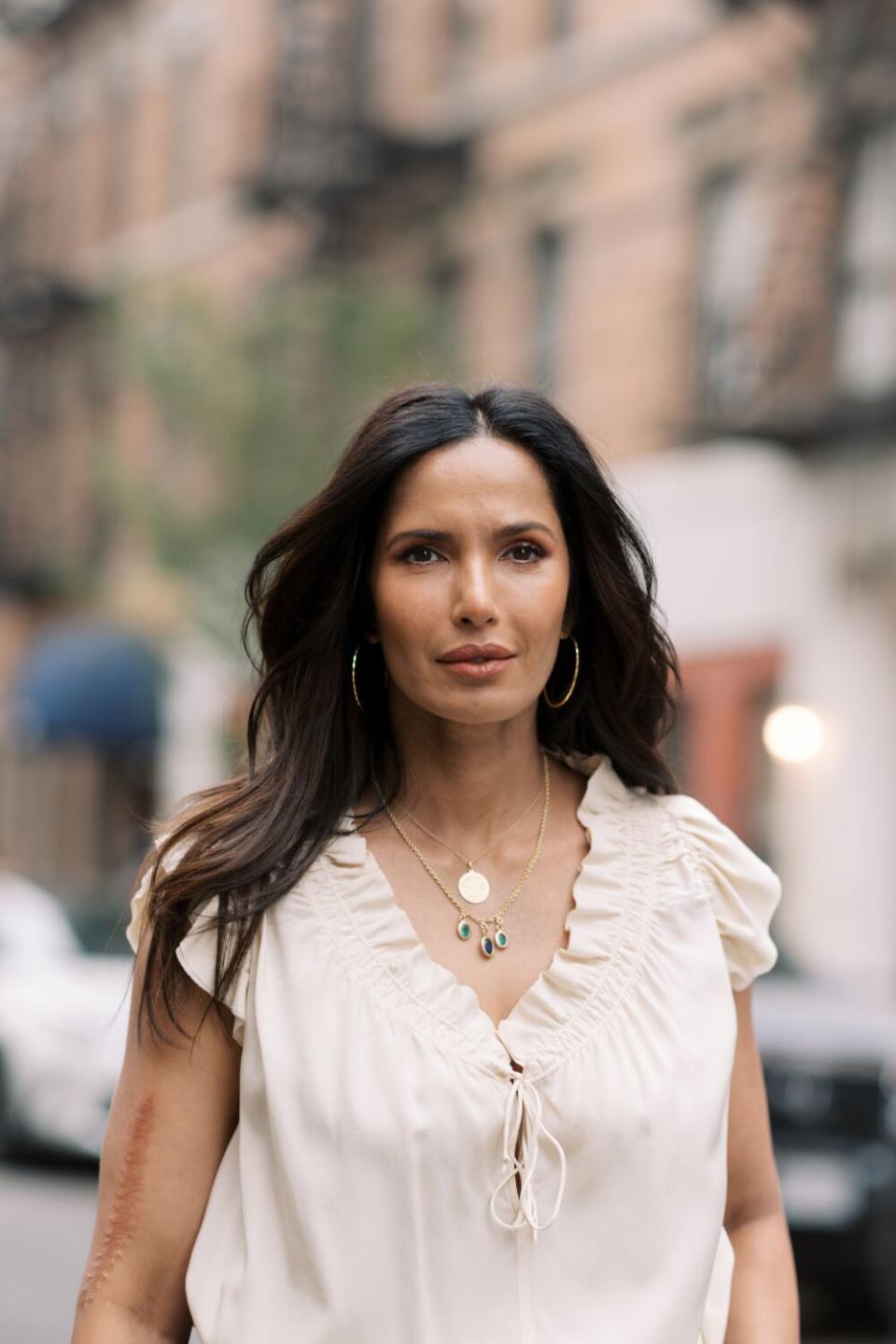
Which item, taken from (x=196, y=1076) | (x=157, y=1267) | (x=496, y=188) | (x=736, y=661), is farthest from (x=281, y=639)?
(x=496, y=188)

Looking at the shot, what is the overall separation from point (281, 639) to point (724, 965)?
2.12 ft

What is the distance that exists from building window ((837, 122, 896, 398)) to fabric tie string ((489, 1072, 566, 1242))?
13.8 metres

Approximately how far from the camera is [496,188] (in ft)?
67.3

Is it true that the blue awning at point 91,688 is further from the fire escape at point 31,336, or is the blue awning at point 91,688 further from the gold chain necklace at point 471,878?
the gold chain necklace at point 471,878

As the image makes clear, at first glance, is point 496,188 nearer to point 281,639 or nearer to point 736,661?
point 736,661

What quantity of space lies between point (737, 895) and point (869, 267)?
14027mm

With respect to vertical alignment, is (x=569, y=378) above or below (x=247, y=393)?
above

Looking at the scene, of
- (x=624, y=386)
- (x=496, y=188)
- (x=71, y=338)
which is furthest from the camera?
(x=71, y=338)

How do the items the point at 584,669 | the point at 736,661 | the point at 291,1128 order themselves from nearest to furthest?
the point at 291,1128 → the point at 584,669 → the point at 736,661

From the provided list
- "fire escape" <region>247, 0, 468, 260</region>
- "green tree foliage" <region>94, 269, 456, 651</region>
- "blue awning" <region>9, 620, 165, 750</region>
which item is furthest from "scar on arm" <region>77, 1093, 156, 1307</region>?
"blue awning" <region>9, 620, 165, 750</region>

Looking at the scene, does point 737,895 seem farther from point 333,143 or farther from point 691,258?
point 333,143

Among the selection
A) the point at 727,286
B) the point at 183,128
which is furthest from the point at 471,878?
the point at 183,128

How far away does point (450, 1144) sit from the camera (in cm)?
247

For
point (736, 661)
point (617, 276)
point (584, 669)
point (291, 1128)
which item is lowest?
point (736, 661)
